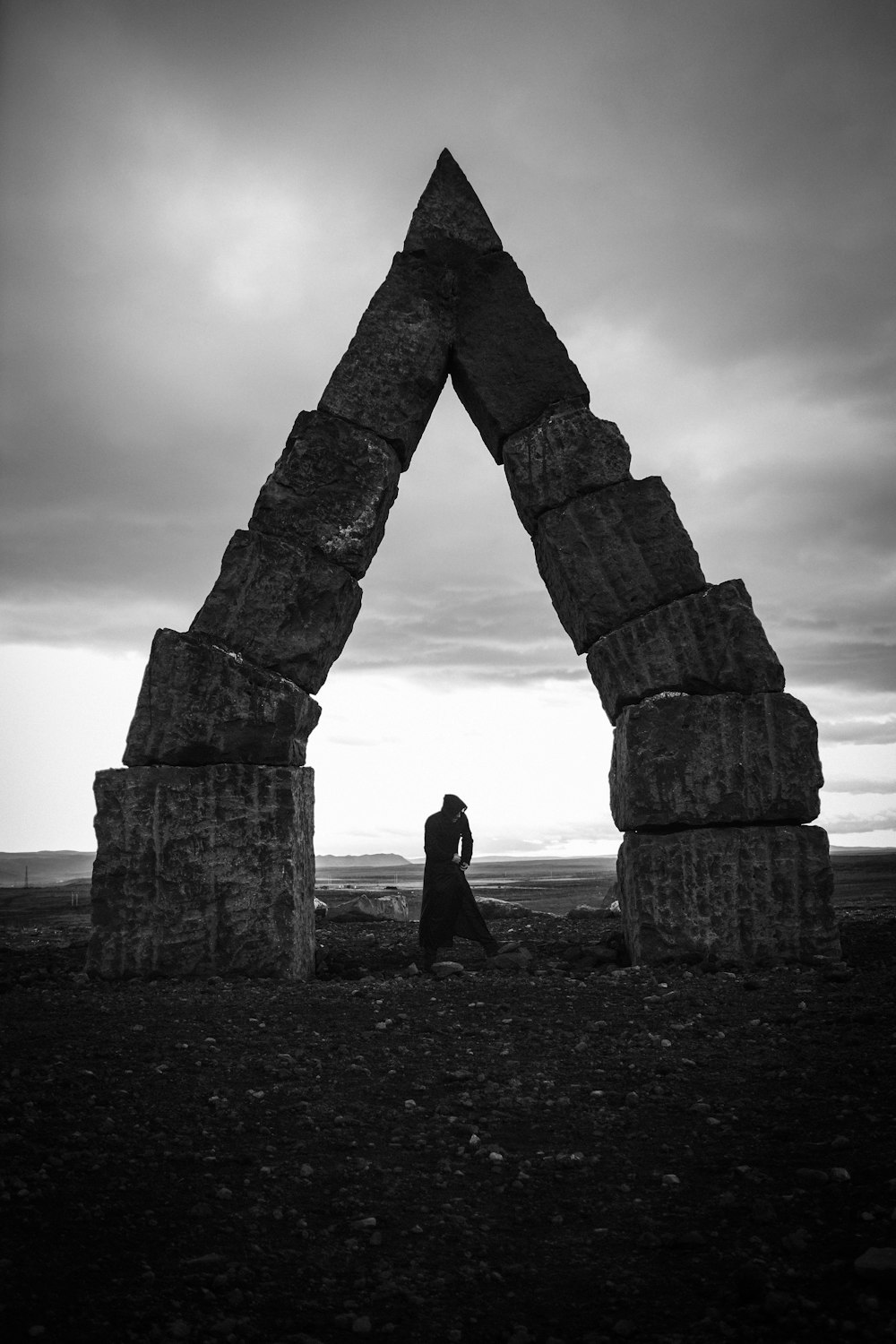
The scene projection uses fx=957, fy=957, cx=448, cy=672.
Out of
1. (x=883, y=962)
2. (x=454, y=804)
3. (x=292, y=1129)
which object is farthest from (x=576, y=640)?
(x=292, y=1129)

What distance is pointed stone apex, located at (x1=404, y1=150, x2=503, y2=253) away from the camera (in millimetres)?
8461

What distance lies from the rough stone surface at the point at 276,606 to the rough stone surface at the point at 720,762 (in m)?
2.55

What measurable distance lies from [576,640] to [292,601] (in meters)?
2.35

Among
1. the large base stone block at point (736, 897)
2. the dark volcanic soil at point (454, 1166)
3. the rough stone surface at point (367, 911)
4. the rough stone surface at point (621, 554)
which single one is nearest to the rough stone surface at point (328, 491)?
the rough stone surface at point (621, 554)

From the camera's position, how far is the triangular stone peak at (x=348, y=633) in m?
6.77

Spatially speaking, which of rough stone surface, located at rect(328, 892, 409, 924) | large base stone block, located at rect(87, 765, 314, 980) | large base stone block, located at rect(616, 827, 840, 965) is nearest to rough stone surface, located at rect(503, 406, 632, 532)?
large base stone block, located at rect(616, 827, 840, 965)

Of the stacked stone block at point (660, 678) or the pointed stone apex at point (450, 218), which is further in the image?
the pointed stone apex at point (450, 218)

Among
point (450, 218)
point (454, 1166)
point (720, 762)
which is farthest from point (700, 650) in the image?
point (454, 1166)

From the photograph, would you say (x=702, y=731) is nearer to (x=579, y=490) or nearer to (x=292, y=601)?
(x=579, y=490)

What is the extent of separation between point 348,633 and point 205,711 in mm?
1481

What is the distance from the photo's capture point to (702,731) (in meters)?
7.02

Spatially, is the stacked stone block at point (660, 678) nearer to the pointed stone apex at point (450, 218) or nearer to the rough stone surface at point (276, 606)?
the pointed stone apex at point (450, 218)

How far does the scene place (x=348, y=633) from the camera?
8.02 meters

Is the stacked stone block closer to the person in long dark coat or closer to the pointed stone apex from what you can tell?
the pointed stone apex
